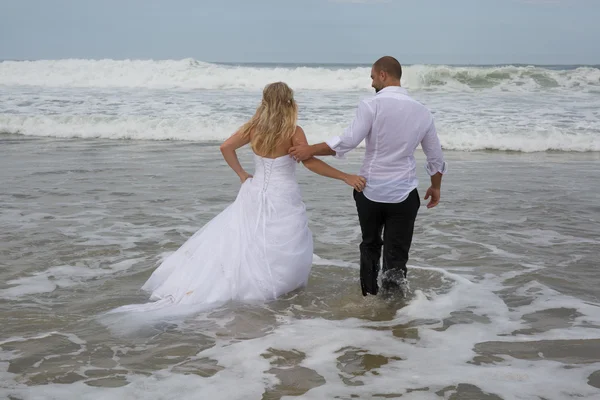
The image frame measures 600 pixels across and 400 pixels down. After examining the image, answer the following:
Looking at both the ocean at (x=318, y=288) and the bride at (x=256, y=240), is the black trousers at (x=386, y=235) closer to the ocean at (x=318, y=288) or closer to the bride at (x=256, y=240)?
the ocean at (x=318, y=288)

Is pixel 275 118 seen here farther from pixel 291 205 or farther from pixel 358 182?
pixel 358 182

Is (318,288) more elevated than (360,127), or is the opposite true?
(360,127)

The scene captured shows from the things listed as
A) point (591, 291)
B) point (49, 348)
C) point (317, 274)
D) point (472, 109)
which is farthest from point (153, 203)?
point (472, 109)

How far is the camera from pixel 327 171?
16.5 ft

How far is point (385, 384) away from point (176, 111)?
17146 millimetres

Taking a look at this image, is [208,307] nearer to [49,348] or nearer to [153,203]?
[49,348]

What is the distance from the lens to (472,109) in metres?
19.9

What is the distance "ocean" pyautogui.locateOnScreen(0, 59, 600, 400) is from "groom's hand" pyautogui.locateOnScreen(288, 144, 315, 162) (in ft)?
3.89

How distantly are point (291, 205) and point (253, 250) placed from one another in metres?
0.47

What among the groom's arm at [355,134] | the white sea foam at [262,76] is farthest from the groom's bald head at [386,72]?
the white sea foam at [262,76]

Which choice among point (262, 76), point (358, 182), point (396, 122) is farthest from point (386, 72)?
point (262, 76)

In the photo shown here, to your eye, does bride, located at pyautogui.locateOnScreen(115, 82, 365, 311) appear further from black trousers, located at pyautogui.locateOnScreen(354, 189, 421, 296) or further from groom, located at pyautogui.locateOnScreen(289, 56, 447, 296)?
black trousers, located at pyautogui.locateOnScreen(354, 189, 421, 296)

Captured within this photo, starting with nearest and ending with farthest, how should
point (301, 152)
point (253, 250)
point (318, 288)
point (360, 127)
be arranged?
point (360, 127)
point (301, 152)
point (253, 250)
point (318, 288)

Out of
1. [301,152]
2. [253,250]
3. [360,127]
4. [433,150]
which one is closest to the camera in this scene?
[360,127]
